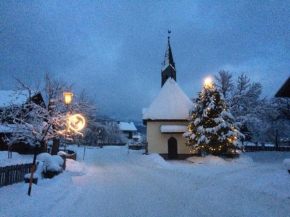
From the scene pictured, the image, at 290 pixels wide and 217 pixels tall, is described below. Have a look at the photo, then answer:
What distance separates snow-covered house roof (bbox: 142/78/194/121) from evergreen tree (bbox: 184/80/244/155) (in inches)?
136

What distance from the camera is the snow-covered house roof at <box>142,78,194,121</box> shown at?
932 inches

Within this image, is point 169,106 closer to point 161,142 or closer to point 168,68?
point 161,142

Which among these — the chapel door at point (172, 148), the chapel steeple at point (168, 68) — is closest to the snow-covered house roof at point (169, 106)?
the chapel door at point (172, 148)

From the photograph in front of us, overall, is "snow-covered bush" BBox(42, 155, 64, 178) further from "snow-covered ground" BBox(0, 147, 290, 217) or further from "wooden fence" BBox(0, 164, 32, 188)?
"wooden fence" BBox(0, 164, 32, 188)

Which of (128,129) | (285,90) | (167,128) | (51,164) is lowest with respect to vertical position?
(51,164)

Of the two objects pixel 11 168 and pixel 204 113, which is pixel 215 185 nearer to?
pixel 11 168

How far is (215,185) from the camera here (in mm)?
9352

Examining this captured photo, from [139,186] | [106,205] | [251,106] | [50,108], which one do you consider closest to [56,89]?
[50,108]

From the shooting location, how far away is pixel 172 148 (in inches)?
917

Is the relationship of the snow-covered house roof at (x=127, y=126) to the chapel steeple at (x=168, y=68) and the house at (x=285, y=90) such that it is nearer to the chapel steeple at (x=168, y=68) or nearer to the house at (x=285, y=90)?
the chapel steeple at (x=168, y=68)

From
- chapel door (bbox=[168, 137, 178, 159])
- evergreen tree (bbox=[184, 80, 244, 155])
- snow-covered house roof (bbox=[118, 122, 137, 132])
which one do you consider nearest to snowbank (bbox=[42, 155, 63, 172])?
evergreen tree (bbox=[184, 80, 244, 155])

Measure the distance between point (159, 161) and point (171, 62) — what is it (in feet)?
60.0

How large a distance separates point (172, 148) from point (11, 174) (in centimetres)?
1706

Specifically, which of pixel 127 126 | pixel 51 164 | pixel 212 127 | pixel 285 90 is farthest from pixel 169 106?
pixel 127 126
